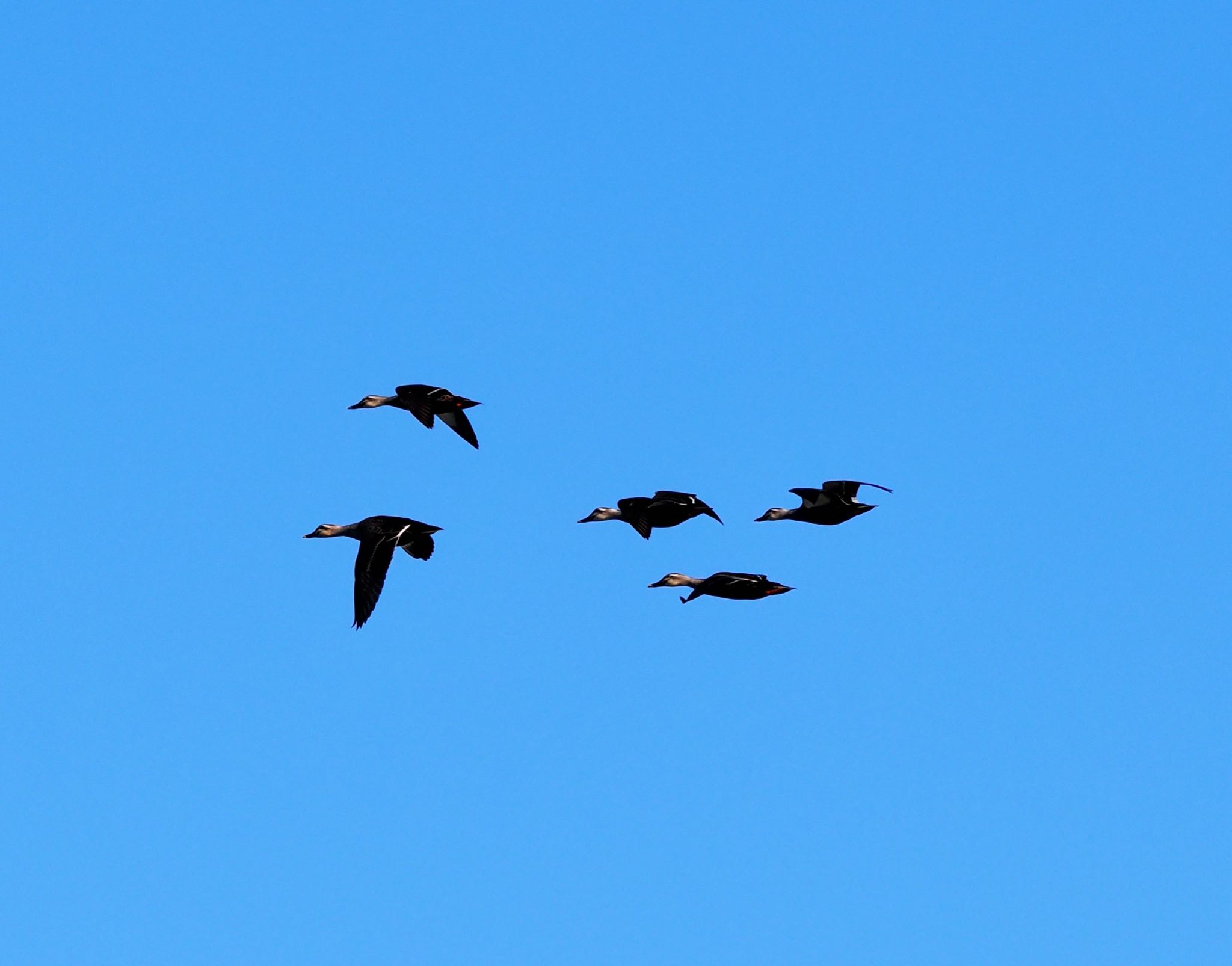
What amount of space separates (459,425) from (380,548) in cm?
516

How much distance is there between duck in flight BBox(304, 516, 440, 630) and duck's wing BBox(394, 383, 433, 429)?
3.09m

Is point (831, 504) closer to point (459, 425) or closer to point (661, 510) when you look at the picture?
point (661, 510)

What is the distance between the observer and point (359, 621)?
33062mm

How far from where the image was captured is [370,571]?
33.9 m

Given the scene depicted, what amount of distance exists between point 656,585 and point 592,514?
2.17 m

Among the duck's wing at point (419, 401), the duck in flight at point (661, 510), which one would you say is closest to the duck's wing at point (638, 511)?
the duck in flight at point (661, 510)

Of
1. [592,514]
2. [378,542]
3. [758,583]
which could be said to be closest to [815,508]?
[758,583]

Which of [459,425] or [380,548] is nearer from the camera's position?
[380,548]

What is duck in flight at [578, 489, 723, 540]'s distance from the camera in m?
33.3

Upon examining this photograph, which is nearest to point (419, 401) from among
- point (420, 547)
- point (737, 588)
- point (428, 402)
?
point (428, 402)

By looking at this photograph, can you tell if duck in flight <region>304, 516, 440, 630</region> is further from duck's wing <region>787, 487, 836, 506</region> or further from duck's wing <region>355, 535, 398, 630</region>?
duck's wing <region>787, 487, 836, 506</region>

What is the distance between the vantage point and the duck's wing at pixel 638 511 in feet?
113

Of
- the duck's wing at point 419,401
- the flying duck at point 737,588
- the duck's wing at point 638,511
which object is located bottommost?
the flying duck at point 737,588

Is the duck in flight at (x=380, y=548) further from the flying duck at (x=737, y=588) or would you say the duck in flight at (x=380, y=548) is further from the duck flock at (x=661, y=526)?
the flying duck at (x=737, y=588)
